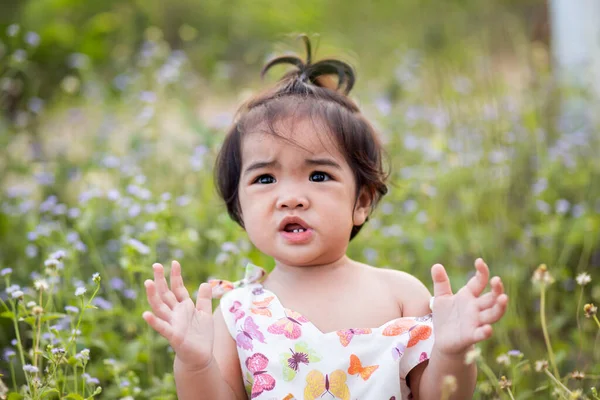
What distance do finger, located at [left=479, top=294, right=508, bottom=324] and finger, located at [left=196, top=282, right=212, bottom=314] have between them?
569 mm

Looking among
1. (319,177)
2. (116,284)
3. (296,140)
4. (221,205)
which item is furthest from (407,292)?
(116,284)

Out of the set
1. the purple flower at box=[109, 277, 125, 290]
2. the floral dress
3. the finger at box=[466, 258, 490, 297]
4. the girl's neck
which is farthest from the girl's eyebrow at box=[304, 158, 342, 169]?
the purple flower at box=[109, 277, 125, 290]

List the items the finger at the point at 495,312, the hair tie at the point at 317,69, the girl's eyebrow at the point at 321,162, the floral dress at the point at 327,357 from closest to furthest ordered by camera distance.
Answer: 1. the finger at the point at 495,312
2. the floral dress at the point at 327,357
3. the girl's eyebrow at the point at 321,162
4. the hair tie at the point at 317,69

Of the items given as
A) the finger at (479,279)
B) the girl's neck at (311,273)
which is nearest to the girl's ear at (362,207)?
the girl's neck at (311,273)

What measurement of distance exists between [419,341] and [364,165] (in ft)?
1.46

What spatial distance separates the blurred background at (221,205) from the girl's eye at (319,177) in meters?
0.54

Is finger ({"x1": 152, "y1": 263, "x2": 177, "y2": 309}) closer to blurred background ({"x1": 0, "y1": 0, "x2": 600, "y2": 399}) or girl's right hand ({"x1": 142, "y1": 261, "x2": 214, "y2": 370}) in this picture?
girl's right hand ({"x1": 142, "y1": 261, "x2": 214, "y2": 370})

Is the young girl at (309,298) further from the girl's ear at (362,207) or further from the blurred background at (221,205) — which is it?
the blurred background at (221,205)

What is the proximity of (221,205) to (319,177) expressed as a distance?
28.4 inches

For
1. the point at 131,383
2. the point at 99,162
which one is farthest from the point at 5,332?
the point at 99,162

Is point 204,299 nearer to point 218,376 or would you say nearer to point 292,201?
point 218,376

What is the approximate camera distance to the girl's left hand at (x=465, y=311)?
1.57m

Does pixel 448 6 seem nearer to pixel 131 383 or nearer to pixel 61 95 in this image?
pixel 61 95

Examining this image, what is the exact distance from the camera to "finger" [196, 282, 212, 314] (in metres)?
1.74
